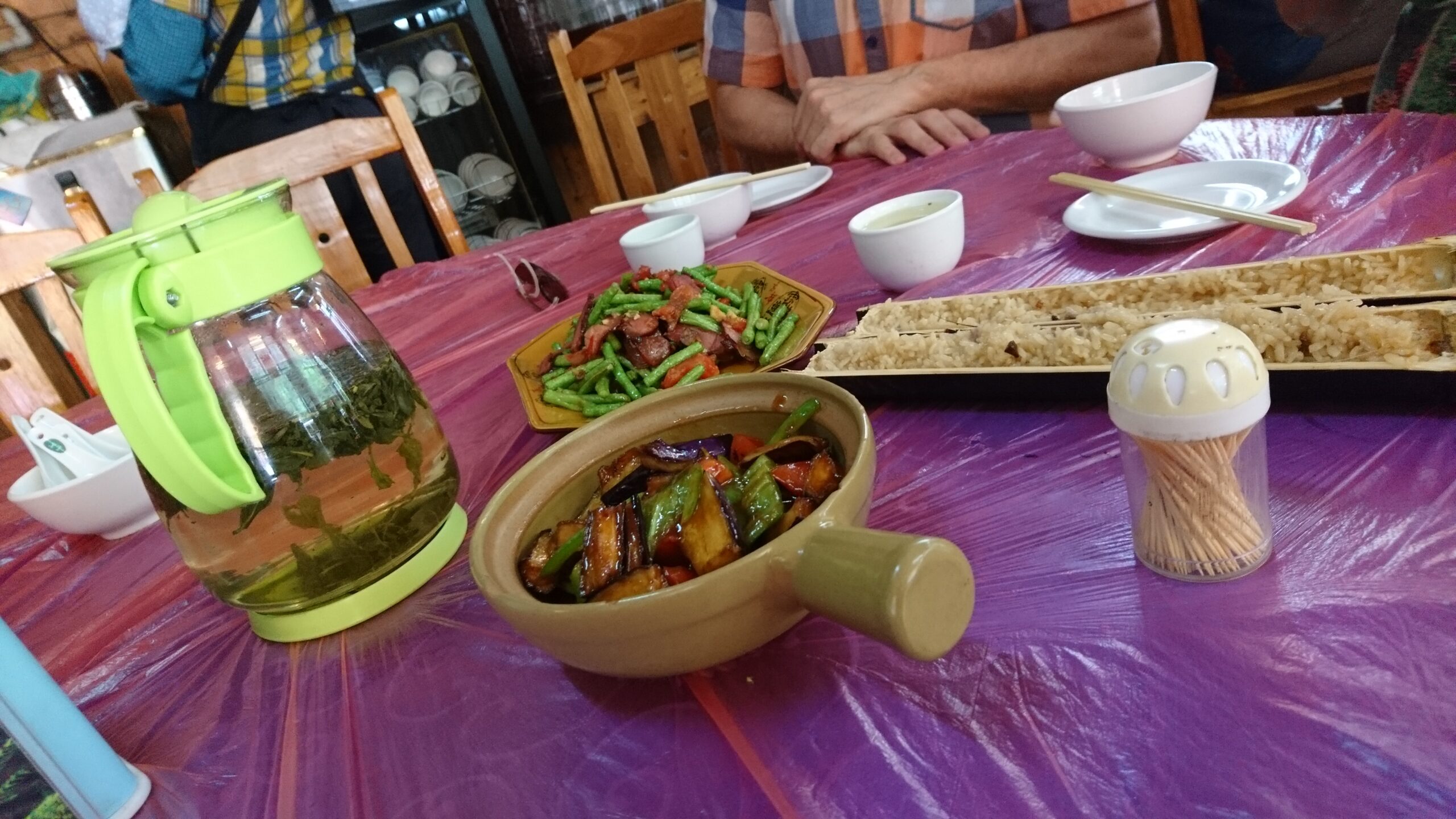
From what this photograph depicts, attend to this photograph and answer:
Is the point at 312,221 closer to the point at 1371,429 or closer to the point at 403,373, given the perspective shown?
the point at 403,373

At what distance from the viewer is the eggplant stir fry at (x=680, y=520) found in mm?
488

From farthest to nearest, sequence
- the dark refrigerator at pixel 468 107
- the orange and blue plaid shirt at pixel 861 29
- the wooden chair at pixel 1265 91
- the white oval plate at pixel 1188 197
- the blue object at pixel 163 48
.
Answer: the dark refrigerator at pixel 468 107
the blue object at pixel 163 48
the wooden chair at pixel 1265 91
the orange and blue plaid shirt at pixel 861 29
the white oval plate at pixel 1188 197

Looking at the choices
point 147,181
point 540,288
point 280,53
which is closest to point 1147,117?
point 540,288

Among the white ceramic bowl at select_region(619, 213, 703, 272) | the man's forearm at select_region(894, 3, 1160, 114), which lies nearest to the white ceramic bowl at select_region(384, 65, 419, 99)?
the man's forearm at select_region(894, 3, 1160, 114)

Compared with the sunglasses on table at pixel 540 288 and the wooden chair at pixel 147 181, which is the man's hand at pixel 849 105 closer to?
the sunglasses on table at pixel 540 288

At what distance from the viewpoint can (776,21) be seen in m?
2.30

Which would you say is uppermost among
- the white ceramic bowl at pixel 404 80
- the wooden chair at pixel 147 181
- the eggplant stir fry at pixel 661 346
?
the white ceramic bowl at pixel 404 80

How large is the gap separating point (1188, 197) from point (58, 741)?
129 cm

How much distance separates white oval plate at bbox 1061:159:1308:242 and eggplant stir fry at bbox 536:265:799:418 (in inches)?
17.1

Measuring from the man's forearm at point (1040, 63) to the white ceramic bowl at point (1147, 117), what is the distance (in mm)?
598

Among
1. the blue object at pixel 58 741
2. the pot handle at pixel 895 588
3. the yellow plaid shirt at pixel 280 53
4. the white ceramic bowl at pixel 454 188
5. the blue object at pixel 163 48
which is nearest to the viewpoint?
the pot handle at pixel 895 588

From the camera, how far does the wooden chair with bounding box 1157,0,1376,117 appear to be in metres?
2.25

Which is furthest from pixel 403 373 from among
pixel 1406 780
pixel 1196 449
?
pixel 1406 780

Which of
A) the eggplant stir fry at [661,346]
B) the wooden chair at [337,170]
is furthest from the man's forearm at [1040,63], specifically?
the wooden chair at [337,170]
